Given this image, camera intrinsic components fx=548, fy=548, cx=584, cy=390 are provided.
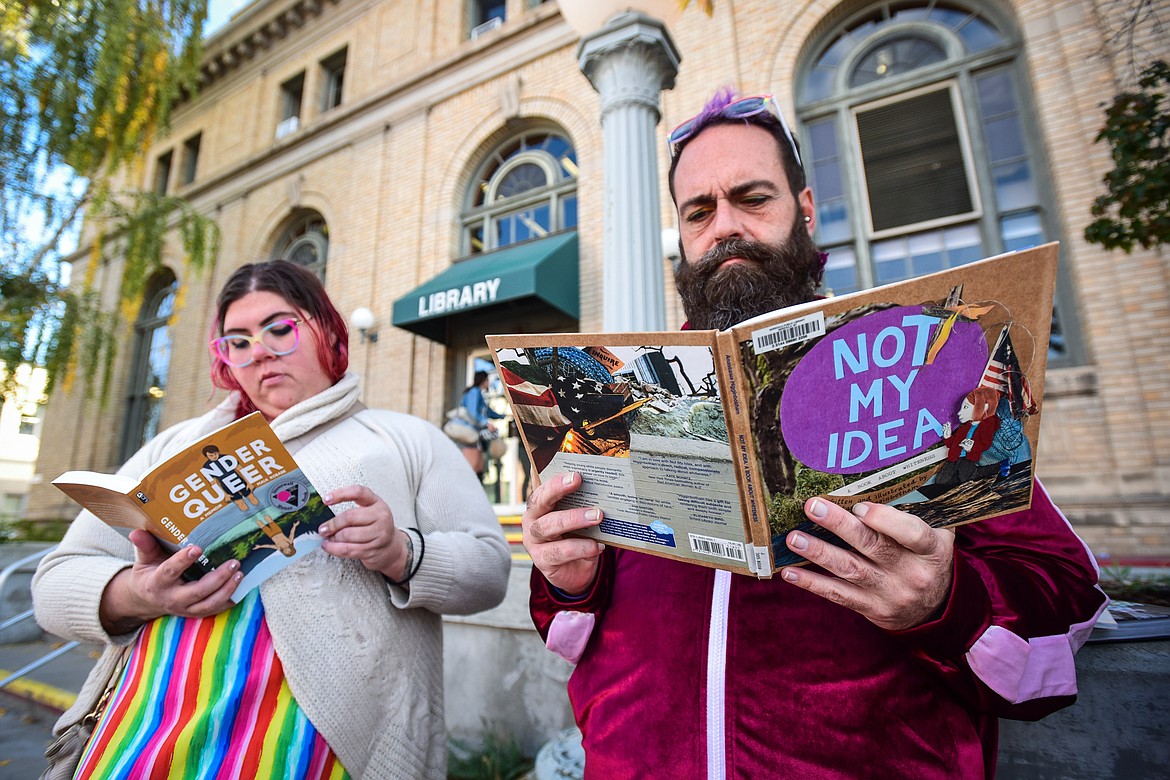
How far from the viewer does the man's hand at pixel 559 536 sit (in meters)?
1.07

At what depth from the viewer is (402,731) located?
150cm

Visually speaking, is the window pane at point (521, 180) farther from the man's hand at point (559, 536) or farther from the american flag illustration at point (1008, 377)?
the american flag illustration at point (1008, 377)

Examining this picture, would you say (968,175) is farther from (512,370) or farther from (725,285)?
(512,370)

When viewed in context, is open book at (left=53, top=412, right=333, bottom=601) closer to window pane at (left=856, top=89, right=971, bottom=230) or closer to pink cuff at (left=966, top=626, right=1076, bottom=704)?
pink cuff at (left=966, top=626, right=1076, bottom=704)

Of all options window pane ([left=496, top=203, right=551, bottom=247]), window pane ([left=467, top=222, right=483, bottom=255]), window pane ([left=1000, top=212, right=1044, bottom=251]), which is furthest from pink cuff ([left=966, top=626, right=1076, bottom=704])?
window pane ([left=467, top=222, right=483, bottom=255])

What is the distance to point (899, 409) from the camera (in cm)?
85

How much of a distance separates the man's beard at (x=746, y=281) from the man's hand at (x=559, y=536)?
1.83ft

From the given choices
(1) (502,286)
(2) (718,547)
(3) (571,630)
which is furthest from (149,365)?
(2) (718,547)

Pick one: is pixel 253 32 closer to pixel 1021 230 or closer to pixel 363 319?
pixel 363 319

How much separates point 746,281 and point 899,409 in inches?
22.5

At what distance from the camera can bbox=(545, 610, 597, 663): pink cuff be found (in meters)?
1.26

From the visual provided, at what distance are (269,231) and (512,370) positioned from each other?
39.6 feet

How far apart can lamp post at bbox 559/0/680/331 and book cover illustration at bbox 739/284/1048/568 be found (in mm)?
1822

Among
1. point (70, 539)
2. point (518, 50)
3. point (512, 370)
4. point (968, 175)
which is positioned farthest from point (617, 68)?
point (518, 50)
